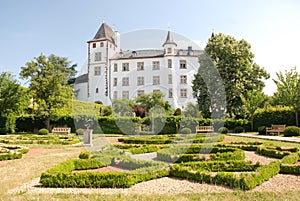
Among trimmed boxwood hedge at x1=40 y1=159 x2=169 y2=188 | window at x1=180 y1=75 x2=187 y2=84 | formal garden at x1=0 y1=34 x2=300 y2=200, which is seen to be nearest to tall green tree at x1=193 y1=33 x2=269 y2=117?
formal garden at x1=0 y1=34 x2=300 y2=200

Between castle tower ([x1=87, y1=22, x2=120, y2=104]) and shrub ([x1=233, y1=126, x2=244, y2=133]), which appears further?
shrub ([x1=233, y1=126, x2=244, y2=133])

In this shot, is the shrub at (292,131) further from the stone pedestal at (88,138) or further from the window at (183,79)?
the stone pedestal at (88,138)

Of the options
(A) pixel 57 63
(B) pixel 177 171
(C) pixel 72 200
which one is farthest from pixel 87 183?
(A) pixel 57 63

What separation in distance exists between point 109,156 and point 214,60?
871 inches

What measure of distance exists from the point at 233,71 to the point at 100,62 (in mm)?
13002

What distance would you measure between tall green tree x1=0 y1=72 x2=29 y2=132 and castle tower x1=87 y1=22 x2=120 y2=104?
605 cm

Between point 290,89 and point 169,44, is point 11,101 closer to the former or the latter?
point 169,44

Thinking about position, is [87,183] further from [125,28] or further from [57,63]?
[57,63]

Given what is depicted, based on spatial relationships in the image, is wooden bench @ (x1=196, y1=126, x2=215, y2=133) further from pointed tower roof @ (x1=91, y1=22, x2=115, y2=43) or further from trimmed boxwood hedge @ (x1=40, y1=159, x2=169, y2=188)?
pointed tower roof @ (x1=91, y1=22, x2=115, y2=43)

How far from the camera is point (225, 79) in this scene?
25.7 m

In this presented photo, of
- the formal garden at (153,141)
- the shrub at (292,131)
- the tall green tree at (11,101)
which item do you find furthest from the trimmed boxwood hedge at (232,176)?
the tall green tree at (11,101)

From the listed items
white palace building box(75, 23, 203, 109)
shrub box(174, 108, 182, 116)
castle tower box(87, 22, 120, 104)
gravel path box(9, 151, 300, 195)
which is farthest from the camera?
shrub box(174, 108, 182, 116)

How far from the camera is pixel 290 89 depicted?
69.7 ft

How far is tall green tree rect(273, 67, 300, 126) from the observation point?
20.2 meters
